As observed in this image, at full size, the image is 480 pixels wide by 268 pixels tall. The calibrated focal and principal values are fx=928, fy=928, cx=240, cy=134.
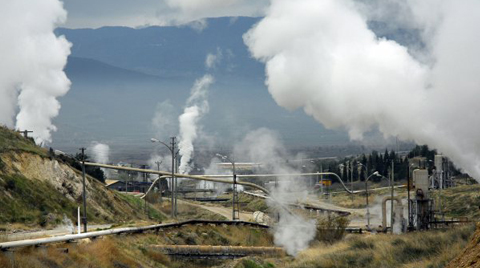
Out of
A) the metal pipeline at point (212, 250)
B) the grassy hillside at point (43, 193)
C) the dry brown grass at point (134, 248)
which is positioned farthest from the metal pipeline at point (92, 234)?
the grassy hillside at point (43, 193)

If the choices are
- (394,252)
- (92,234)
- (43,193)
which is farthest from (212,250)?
(43,193)

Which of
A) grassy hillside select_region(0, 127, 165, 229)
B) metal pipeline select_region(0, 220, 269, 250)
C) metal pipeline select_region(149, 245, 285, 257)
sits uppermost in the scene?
grassy hillside select_region(0, 127, 165, 229)

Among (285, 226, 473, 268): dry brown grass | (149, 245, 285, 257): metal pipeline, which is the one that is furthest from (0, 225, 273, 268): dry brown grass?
(285, 226, 473, 268): dry brown grass

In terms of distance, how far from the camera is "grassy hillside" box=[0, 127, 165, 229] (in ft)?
234

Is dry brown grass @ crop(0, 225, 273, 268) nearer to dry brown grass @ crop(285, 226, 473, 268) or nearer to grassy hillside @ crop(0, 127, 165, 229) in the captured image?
dry brown grass @ crop(285, 226, 473, 268)

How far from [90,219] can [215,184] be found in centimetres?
9865

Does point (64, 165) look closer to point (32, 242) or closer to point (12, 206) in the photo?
point (12, 206)

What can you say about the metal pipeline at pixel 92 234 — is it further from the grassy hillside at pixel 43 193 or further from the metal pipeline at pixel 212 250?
the grassy hillside at pixel 43 193

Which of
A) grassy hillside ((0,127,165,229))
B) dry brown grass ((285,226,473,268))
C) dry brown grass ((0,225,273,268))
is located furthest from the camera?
grassy hillside ((0,127,165,229))

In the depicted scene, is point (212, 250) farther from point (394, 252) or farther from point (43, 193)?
point (43, 193)

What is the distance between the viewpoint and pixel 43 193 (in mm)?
79312

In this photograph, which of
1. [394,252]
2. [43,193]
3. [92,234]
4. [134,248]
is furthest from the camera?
[43,193]

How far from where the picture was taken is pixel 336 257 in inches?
2020

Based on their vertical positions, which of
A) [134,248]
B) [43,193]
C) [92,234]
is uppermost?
[43,193]
